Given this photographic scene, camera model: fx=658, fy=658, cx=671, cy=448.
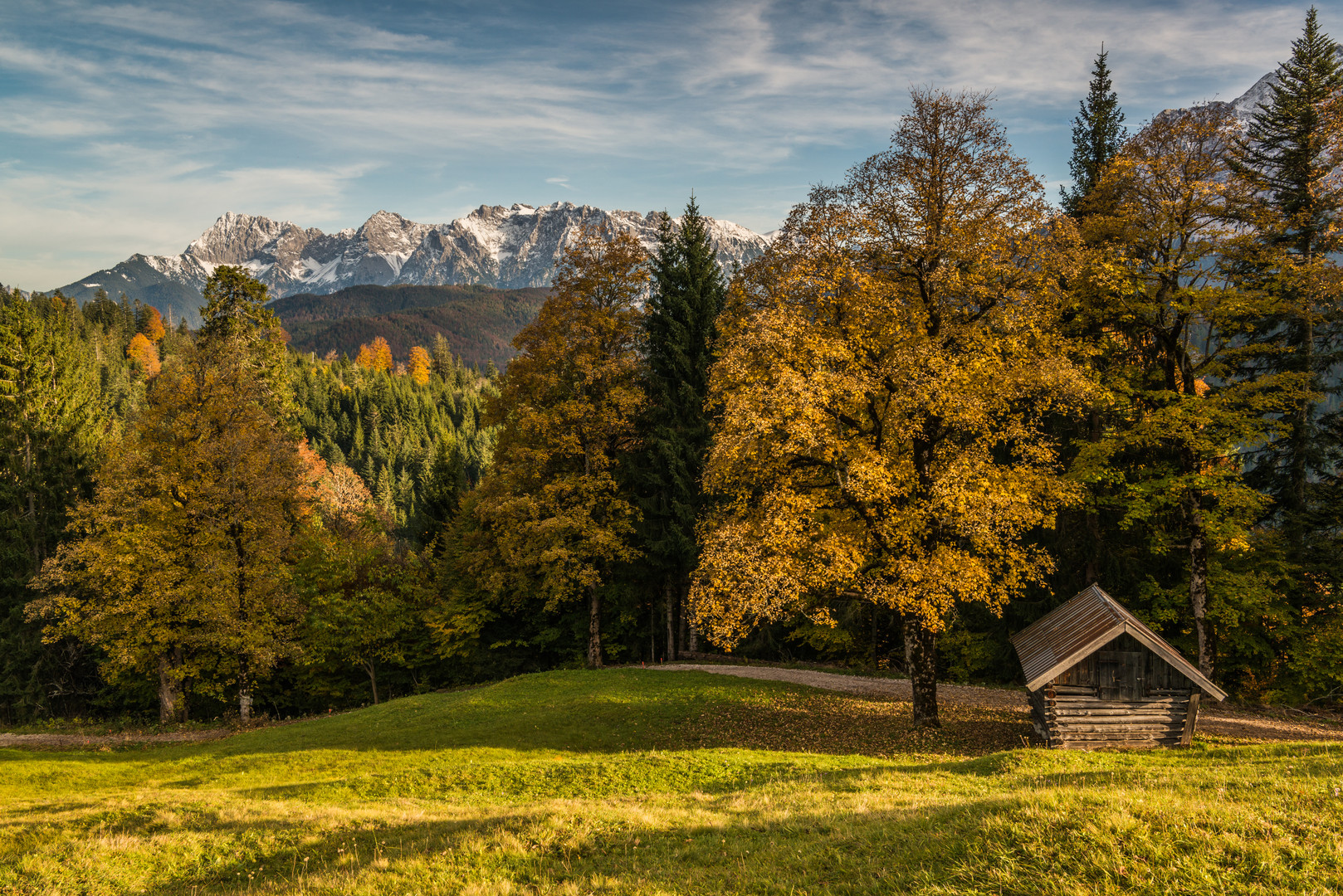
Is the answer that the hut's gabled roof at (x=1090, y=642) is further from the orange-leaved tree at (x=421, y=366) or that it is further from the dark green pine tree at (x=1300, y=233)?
the orange-leaved tree at (x=421, y=366)

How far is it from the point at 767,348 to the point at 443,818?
44.9 feet

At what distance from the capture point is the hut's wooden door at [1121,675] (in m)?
17.8

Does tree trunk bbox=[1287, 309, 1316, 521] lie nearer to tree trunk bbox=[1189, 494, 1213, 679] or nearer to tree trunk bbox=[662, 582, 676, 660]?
tree trunk bbox=[1189, 494, 1213, 679]

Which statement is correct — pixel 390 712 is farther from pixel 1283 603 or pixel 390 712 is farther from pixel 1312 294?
pixel 1312 294

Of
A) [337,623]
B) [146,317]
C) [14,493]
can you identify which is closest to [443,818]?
[337,623]

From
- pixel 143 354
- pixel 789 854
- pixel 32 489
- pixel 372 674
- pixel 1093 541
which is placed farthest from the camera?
pixel 143 354

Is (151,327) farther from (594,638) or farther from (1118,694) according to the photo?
(1118,694)

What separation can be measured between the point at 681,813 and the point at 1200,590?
70.0 ft

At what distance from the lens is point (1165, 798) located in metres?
8.03

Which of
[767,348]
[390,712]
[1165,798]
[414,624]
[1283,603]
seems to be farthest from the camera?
[414,624]

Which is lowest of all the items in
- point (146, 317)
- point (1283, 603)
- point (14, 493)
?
point (1283, 603)

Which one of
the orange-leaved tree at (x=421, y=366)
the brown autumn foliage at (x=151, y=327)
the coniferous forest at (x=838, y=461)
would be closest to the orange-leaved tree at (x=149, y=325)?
the brown autumn foliage at (x=151, y=327)

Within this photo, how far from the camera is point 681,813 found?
11.3 metres

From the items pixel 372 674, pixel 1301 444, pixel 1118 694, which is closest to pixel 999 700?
pixel 1118 694
